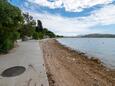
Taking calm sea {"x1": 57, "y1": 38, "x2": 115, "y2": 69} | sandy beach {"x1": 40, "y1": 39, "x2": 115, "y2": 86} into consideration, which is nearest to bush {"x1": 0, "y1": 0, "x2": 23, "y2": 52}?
sandy beach {"x1": 40, "y1": 39, "x2": 115, "y2": 86}

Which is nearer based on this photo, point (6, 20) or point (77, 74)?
point (77, 74)

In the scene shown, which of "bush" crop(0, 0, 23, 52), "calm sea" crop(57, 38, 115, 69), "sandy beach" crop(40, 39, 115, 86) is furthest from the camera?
"calm sea" crop(57, 38, 115, 69)

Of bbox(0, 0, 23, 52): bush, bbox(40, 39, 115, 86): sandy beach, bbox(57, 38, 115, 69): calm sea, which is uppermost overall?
bbox(0, 0, 23, 52): bush

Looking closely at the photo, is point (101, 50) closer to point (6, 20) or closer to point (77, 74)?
point (6, 20)

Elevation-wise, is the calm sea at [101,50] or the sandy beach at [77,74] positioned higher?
the sandy beach at [77,74]

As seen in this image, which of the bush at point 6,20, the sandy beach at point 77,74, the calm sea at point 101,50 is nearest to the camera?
the sandy beach at point 77,74

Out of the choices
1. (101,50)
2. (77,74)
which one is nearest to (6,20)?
(77,74)

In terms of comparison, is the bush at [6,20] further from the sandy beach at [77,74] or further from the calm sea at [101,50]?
the calm sea at [101,50]

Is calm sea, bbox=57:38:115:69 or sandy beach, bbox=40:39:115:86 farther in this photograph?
calm sea, bbox=57:38:115:69

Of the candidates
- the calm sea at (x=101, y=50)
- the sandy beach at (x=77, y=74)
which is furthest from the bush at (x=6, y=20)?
the calm sea at (x=101, y=50)

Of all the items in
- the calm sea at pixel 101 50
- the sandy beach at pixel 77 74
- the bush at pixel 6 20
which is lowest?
the calm sea at pixel 101 50

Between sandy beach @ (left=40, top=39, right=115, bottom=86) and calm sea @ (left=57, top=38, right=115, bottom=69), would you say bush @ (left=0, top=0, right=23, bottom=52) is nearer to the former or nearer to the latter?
sandy beach @ (left=40, top=39, right=115, bottom=86)

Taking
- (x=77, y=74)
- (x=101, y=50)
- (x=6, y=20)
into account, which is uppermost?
(x=6, y=20)

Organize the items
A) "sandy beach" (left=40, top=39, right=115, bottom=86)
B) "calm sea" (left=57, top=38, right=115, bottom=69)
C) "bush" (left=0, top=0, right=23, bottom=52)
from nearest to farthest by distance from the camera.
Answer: "sandy beach" (left=40, top=39, right=115, bottom=86), "bush" (left=0, top=0, right=23, bottom=52), "calm sea" (left=57, top=38, right=115, bottom=69)
